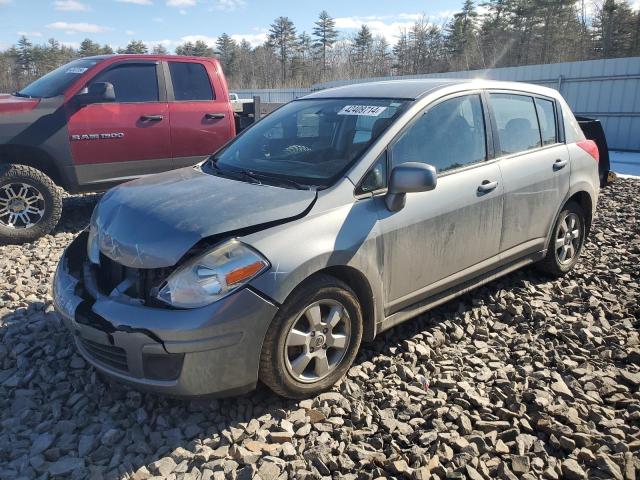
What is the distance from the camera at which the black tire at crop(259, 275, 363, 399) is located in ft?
8.40

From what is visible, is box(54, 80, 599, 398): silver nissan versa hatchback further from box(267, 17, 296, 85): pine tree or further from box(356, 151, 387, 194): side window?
box(267, 17, 296, 85): pine tree

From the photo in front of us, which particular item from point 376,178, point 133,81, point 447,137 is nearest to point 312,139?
point 376,178

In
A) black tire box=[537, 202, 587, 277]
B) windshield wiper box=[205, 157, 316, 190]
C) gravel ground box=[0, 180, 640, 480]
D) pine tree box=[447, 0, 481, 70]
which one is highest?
pine tree box=[447, 0, 481, 70]

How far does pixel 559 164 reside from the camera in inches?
167

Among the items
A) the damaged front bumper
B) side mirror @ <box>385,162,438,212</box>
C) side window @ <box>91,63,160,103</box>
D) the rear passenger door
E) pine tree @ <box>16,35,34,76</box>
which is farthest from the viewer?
pine tree @ <box>16,35,34,76</box>

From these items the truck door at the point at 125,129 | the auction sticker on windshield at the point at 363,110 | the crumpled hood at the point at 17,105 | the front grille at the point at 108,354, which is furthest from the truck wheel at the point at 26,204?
the auction sticker on windshield at the point at 363,110

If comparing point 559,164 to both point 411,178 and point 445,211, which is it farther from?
point 411,178

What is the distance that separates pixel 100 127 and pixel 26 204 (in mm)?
1193

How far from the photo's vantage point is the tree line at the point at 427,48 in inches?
1328

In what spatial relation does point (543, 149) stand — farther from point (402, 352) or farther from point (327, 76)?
point (327, 76)

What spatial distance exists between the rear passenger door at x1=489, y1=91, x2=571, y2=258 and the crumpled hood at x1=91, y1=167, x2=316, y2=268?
180 centimetres

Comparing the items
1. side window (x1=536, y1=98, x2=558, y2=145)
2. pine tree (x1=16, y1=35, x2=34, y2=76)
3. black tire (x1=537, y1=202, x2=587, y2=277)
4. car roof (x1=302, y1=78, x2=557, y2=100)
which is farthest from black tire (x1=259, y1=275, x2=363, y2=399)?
pine tree (x1=16, y1=35, x2=34, y2=76)

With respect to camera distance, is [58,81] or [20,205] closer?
[20,205]

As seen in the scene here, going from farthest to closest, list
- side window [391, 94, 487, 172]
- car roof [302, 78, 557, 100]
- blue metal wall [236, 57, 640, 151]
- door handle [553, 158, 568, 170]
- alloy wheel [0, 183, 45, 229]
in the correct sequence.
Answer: blue metal wall [236, 57, 640, 151] → alloy wheel [0, 183, 45, 229] → door handle [553, 158, 568, 170] → car roof [302, 78, 557, 100] → side window [391, 94, 487, 172]
